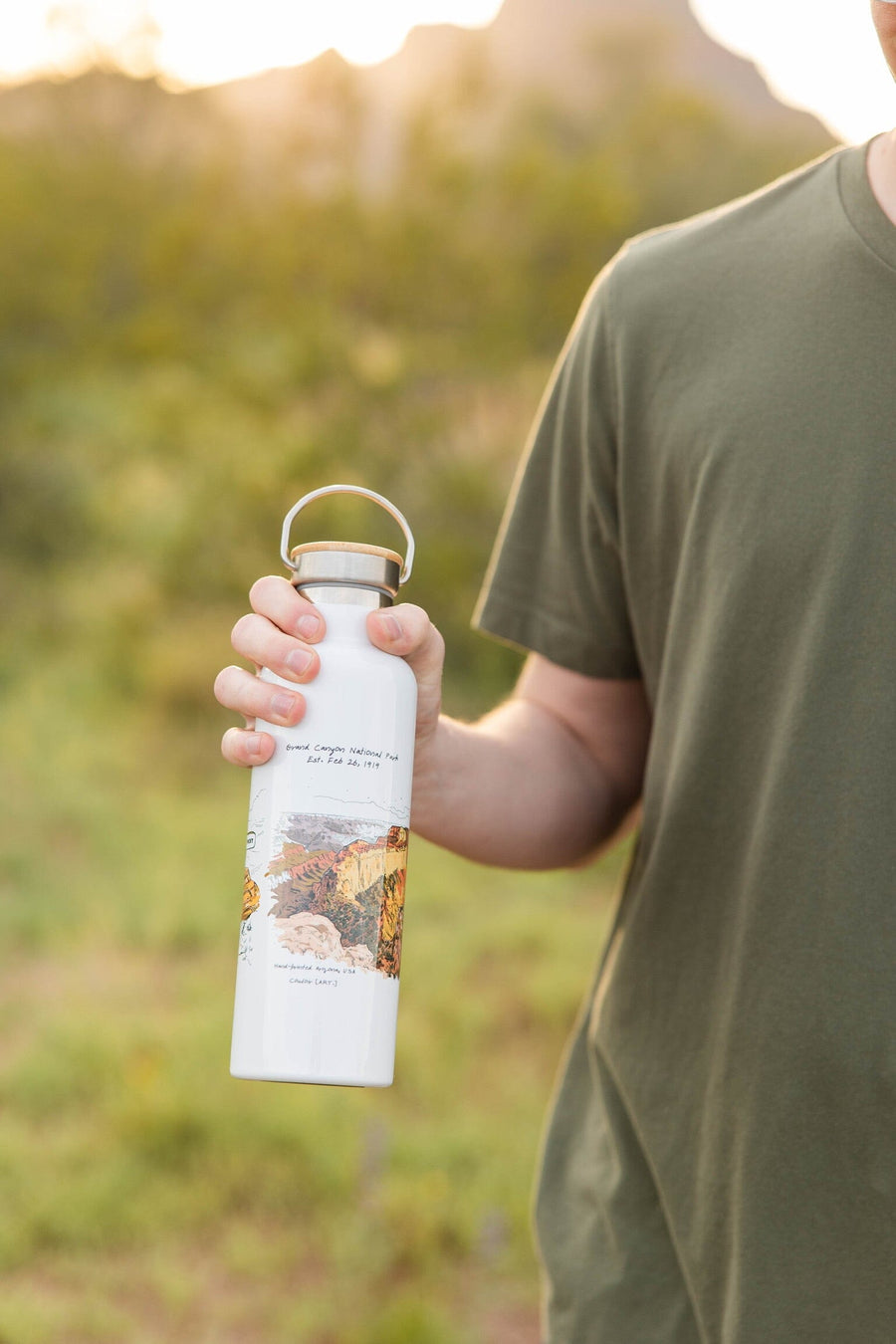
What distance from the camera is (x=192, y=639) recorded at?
7.59m

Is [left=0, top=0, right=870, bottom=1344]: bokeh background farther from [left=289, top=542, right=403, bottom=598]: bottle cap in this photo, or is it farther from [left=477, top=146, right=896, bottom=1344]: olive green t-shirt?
[left=289, top=542, right=403, bottom=598]: bottle cap

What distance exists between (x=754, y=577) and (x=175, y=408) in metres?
11.0

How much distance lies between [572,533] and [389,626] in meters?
0.42

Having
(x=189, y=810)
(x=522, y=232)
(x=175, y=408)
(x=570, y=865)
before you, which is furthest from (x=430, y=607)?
(x=570, y=865)

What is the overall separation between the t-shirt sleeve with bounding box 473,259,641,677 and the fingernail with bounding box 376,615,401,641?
38cm

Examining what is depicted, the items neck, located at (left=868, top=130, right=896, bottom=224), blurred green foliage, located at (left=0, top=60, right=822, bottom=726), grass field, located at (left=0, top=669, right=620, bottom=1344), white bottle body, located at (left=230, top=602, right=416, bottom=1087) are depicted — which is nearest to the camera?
white bottle body, located at (left=230, top=602, right=416, bottom=1087)

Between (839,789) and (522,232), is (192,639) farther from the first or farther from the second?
(839,789)

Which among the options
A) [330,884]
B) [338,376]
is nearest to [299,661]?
[330,884]

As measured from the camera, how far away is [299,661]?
0.96m

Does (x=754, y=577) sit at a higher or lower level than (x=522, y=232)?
lower

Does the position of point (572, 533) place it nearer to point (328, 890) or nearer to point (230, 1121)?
point (328, 890)

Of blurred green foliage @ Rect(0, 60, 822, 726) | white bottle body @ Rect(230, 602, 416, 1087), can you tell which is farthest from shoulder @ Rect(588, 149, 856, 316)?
blurred green foliage @ Rect(0, 60, 822, 726)

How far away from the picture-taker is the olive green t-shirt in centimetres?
101

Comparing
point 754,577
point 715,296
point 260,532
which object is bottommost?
point 754,577
